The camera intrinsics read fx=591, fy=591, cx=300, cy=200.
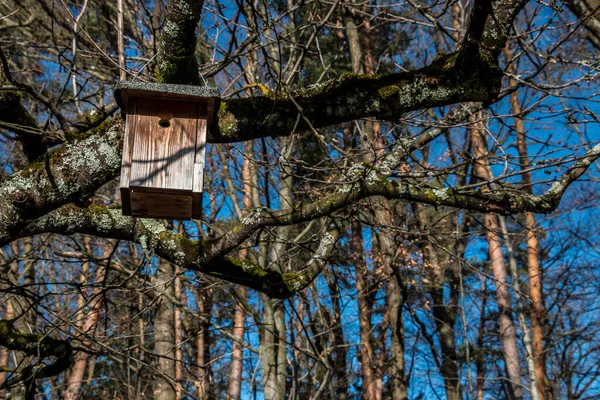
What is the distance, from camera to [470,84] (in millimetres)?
2797

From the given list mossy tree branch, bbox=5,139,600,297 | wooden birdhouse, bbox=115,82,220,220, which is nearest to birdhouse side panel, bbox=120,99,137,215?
wooden birdhouse, bbox=115,82,220,220

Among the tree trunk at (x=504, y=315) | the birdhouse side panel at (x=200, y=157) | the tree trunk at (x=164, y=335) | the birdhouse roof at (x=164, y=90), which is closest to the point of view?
the birdhouse roof at (x=164, y=90)

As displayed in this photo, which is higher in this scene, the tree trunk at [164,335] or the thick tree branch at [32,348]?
the tree trunk at [164,335]

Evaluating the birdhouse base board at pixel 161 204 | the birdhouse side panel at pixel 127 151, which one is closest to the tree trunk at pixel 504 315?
the birdhouse base board at pixel 161 204

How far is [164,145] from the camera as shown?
2.69 metres

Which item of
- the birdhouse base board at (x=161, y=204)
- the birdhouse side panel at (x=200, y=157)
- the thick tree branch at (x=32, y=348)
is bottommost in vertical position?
the thick tree branch at (x=32, y=348)

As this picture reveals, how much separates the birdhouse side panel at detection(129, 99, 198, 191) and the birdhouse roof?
111 mm

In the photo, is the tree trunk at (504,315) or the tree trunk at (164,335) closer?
the tree trunk at (164,335)

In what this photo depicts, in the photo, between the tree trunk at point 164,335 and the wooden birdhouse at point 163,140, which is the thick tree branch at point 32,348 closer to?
the wooden birdhouse at point 163,140

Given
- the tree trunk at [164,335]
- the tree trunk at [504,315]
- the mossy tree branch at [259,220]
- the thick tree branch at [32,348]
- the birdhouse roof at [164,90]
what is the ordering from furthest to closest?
1. the tree trunk at [504,315]
2. the tree trunk at [164,335]
3. the thick tree branch at [32,348]
4. the mossy tree branch at [259,220]
5. the birdhouse roof at [164,90]

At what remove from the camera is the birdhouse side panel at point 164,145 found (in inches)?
103

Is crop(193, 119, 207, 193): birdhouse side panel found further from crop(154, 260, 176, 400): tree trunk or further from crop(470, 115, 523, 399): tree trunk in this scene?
crop(470, 115, 523, 399): tree trunk

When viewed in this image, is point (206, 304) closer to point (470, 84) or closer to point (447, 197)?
point (447, 197)

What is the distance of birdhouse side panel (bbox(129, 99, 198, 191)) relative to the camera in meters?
2.61
